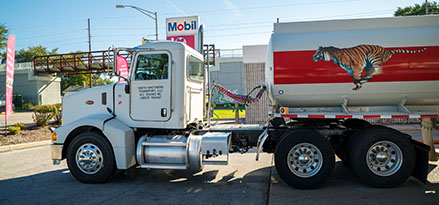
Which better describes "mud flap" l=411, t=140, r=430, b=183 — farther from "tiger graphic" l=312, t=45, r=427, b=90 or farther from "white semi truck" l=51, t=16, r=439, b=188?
"tiger graphic" l=312, t=45, r=427, b=90

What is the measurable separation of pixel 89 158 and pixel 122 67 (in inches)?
75.2

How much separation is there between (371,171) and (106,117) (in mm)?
5158

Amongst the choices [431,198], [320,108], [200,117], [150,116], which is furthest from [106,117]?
[431,198]

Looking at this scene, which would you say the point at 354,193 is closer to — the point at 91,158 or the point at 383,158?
the point at 383,158

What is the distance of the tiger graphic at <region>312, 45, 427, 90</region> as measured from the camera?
5.09 meters

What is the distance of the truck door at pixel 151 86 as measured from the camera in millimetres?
5551

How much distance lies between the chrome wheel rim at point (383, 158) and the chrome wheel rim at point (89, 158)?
200 inches

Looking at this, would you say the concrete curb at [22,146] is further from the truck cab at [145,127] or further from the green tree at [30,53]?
the green tree at [30,53]

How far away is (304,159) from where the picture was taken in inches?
202

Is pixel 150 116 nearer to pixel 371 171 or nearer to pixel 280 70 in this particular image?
pixel 280 70

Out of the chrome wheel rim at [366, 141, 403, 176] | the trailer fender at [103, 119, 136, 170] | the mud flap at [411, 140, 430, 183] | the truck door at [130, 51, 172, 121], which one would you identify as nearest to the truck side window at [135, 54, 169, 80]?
the truck door at [130, 51, 172, 121]

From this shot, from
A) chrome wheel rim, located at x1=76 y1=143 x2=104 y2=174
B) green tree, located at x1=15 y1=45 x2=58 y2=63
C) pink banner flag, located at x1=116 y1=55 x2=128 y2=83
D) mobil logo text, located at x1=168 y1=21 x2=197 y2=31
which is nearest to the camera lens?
pink banner flag, located at x1=116 y1=55 x2=128 y2=83

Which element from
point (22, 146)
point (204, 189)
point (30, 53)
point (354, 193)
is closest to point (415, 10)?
point (354, 193)

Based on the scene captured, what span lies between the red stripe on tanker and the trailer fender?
309 cm
